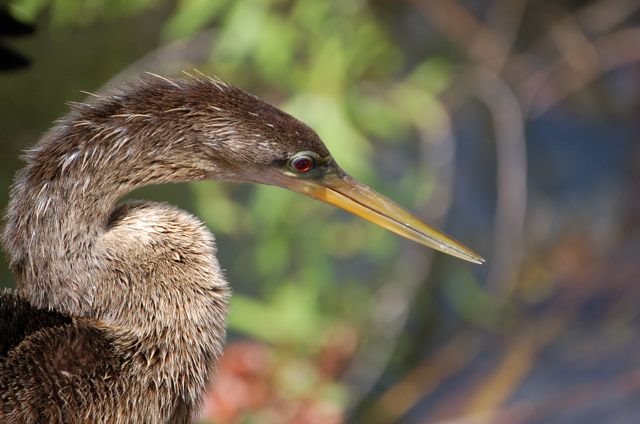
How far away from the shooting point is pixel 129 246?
71.6 inches

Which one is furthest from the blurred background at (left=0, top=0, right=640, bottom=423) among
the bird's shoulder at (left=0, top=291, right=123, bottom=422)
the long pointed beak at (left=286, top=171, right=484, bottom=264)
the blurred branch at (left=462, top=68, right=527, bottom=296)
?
the bird's shoulder at (left=0, top=291, right=123, bottom=422)

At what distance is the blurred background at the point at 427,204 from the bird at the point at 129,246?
1178mm

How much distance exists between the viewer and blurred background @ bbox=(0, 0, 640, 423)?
3246 millimetres

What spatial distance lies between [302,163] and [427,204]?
1517mm

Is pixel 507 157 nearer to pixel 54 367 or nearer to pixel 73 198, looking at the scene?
pixel 73 198

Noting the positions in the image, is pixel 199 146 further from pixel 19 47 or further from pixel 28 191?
pixel 19 47

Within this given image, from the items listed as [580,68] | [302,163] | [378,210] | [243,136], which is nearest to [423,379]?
[580,68]

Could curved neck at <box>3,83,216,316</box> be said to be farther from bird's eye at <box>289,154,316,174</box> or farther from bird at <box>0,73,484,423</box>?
bird's eye at <box>289,154,316,174</box>

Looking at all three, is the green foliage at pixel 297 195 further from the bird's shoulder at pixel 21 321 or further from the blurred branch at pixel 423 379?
the bird's shoulder at pixel 21 321

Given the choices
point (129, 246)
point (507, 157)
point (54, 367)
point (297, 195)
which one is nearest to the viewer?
point (54, 367)

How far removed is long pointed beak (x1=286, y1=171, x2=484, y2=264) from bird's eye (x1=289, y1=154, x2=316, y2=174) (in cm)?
7

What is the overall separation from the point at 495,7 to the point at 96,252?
212cm

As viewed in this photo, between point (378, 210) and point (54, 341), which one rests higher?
point (378, 210)

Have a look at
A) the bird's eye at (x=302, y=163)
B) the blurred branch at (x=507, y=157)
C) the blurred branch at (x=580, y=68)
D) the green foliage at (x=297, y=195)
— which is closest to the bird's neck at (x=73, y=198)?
the bird's eye at (x=302, y=163)
